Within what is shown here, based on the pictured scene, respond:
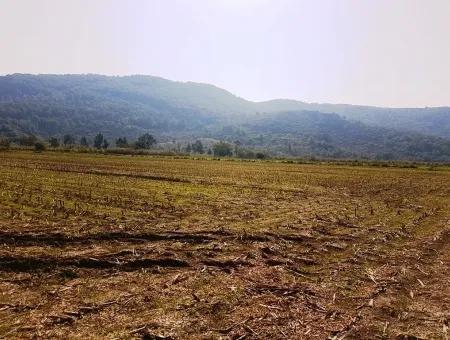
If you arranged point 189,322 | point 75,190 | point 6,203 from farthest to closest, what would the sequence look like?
point 75,190
point 6,203
point 189,322

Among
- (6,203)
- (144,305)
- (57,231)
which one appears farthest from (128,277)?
(6,203)

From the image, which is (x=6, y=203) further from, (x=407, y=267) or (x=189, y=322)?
(x=407, y=267)

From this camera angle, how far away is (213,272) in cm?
1398

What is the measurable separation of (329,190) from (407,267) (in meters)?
28.6

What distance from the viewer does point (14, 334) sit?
357 inches

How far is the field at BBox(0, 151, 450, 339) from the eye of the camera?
395 inches

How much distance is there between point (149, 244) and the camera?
16.8 meters

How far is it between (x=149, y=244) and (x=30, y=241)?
4.36 metres

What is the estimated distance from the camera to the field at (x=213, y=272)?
32.9ft

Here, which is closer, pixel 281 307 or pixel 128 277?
pixel 281 307

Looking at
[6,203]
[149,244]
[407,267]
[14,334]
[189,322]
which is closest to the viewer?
[14,334]

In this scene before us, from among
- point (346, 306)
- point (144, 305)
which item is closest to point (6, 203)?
point (144, 305)

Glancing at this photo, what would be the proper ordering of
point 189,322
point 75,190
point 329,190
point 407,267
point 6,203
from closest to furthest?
point 189,322 → point 407,267 → point 6,203 → point 75,190 → point 329,190

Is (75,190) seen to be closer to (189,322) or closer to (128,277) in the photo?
(128,277)
